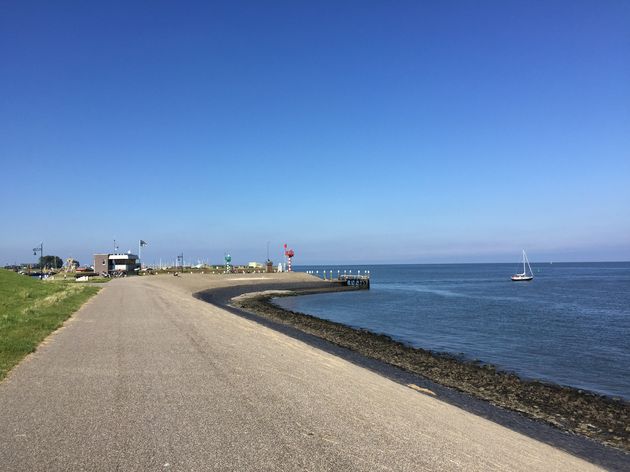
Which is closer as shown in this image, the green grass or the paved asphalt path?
the paved asphalt path

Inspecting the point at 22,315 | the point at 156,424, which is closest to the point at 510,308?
the point at 22,315

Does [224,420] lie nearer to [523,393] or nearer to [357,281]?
[523,393]

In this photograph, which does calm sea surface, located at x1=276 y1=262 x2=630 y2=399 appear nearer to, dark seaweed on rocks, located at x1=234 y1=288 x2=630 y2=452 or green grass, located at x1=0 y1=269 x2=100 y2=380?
dark seaweed on rocks, located at x1=234 y1=288 x2=630 y2=452

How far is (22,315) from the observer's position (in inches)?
744

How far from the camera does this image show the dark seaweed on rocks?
11461 millimetres

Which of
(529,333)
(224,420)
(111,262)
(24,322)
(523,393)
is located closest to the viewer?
(224,420)

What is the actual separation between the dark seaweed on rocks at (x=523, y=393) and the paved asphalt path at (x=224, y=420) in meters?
3.26

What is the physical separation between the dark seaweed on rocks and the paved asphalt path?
10.7 ft

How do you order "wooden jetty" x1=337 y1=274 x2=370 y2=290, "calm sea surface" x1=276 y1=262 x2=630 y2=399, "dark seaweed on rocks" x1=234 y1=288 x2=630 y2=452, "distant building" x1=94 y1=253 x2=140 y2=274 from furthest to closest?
"distant building" x1=94 y1=253 x2=140 y2=274 < "wooden jetty" x1=337 y1=274 x2=370 y2=290 < "calm sea surface" x1=276 y1=262 x2=630 y2=399 < "dark seaweed on rocks" x1=234 y1=288 x2=630 y2=452

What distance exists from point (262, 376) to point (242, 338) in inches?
250

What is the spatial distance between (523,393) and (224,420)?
10763 mm

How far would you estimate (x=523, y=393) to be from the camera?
Result: 14430 mm

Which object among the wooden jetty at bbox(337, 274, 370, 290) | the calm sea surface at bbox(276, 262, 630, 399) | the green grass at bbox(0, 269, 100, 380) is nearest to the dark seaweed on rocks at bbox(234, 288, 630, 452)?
the calm sea surface at bbox(276, 262, 630, 399)

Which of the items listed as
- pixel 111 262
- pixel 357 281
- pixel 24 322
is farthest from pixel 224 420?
pixel 111 262
